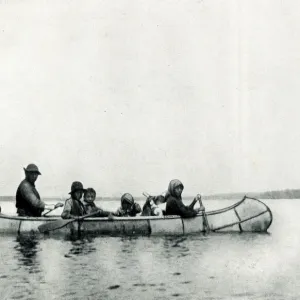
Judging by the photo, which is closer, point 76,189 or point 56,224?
point 76,189

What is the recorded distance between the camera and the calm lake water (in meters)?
10.2

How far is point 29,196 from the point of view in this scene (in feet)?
57.4

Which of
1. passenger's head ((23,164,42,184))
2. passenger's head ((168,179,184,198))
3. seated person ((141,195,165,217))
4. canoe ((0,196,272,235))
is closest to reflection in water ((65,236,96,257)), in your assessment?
canoe ((0,196,272,235))

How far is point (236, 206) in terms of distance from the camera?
1833 centimetres

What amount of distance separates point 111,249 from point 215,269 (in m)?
3.90

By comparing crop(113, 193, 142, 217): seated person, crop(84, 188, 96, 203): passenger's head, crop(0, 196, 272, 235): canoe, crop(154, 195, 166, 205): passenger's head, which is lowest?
crop(0, 196, 272, 235): canoe

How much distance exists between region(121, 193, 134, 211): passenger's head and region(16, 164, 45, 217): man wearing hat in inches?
91.6

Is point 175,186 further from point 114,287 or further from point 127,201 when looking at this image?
point 114,287

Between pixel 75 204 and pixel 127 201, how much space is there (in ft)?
4.95

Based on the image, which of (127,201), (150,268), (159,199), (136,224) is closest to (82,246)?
(136,224)

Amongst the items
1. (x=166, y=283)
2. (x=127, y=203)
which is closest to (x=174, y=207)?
(x=127, y=203)

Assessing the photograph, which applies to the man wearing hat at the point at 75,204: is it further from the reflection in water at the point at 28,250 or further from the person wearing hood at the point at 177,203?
the person wearing hood at the point at 177,203

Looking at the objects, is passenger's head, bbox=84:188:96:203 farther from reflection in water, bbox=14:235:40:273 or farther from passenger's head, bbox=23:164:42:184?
reflection in water, bbox=14:235:40:273

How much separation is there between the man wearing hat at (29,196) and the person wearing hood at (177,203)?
3.64 m
